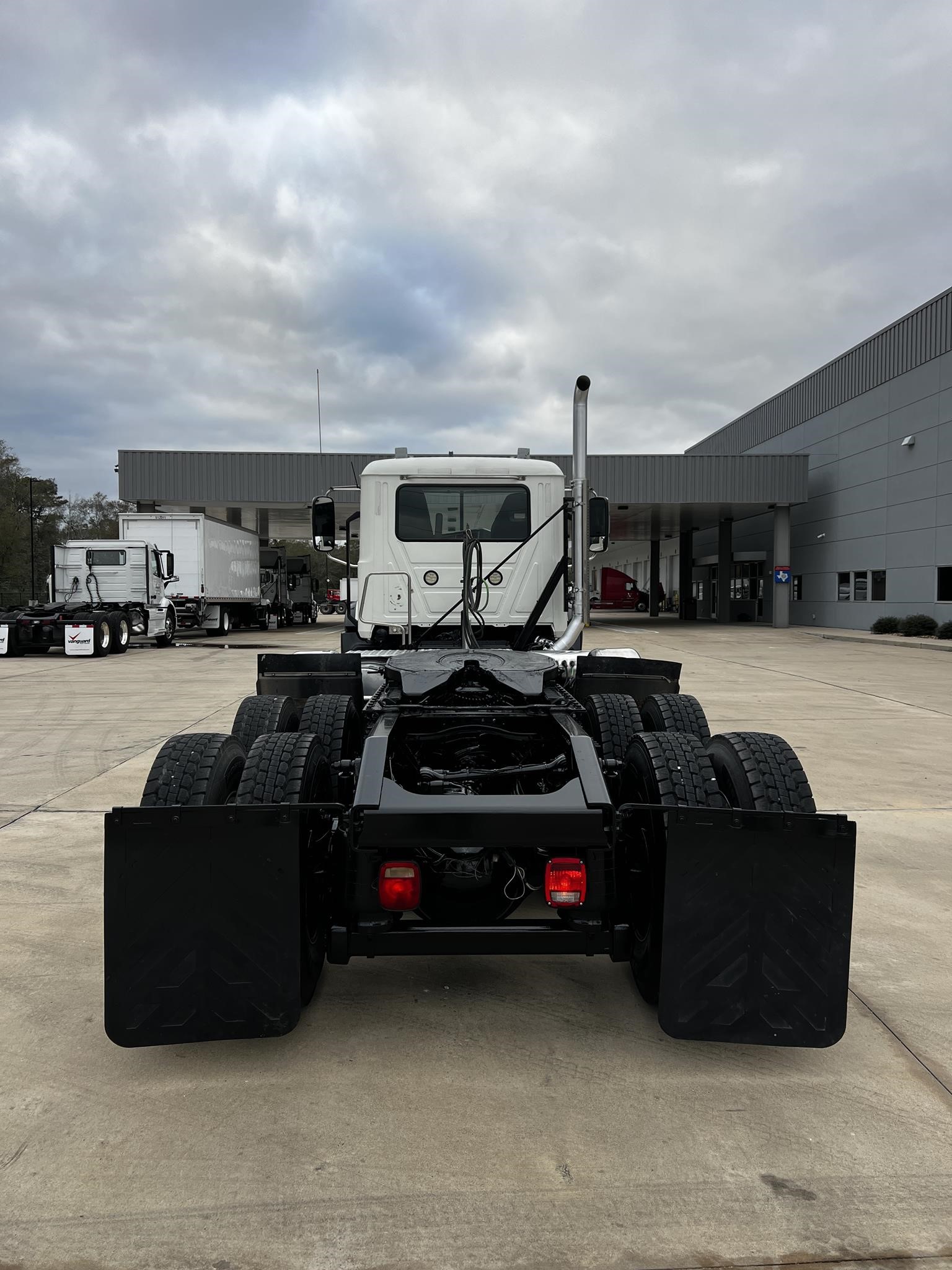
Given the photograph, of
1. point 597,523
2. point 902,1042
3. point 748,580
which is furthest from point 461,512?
point 748,580

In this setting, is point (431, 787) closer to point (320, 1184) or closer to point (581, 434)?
point (320, 1184)

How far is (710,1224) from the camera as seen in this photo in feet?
6.79

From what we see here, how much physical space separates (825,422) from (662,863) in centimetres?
3486

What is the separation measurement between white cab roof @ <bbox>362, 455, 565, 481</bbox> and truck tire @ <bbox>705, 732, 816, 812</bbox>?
4054 mm

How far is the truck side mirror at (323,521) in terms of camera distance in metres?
6.62

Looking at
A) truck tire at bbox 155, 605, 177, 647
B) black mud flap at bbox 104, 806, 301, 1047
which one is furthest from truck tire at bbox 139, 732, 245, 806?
truck tire at bbox 155, 605, 177, 647

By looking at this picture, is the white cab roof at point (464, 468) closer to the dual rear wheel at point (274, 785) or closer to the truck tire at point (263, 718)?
the truck tire at point (263, 718)

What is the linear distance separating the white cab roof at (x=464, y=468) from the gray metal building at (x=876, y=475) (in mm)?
22847

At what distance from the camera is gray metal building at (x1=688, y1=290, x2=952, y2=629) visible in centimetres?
2595

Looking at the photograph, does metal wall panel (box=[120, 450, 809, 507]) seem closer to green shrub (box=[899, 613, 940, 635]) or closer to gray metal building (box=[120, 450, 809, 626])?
gray metal building (box=[120, 450, 809, 626])

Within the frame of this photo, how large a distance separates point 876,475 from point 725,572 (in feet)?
42.4

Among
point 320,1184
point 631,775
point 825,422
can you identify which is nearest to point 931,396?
point 825,422

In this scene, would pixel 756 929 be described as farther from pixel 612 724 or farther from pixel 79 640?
pixel 79 640

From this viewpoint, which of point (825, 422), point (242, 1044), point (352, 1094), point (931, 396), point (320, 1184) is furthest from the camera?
point (825, 422)
